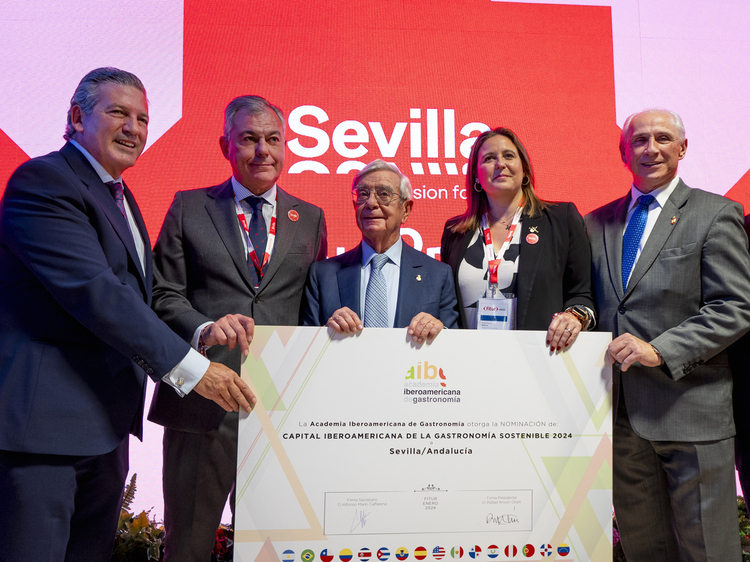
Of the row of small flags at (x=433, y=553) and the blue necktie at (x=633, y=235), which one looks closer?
the row of small flags at (x=433, y=553)

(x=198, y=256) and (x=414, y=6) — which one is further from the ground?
(x=414, y=6)

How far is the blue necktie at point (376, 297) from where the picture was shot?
2400 millimetres

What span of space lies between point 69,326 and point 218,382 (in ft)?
1.73

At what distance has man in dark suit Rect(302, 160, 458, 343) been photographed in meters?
2.41

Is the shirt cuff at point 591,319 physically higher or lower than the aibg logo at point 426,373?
higher

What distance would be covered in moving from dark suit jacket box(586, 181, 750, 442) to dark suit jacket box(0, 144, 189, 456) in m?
1.86

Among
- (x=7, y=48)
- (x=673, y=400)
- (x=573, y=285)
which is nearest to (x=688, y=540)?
(x=673, y=400)

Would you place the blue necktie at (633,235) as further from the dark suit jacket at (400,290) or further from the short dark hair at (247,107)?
the short dark hair at (247,107)

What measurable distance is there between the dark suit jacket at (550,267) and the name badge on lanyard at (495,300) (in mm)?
46

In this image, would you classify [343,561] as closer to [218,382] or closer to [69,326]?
[218,382]

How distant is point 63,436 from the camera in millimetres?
1816

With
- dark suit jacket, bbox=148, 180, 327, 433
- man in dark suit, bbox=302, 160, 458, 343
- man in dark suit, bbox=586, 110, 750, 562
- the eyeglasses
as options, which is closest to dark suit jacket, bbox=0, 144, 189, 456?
dark suit jacket, bbox=148, 180, 327, 433
